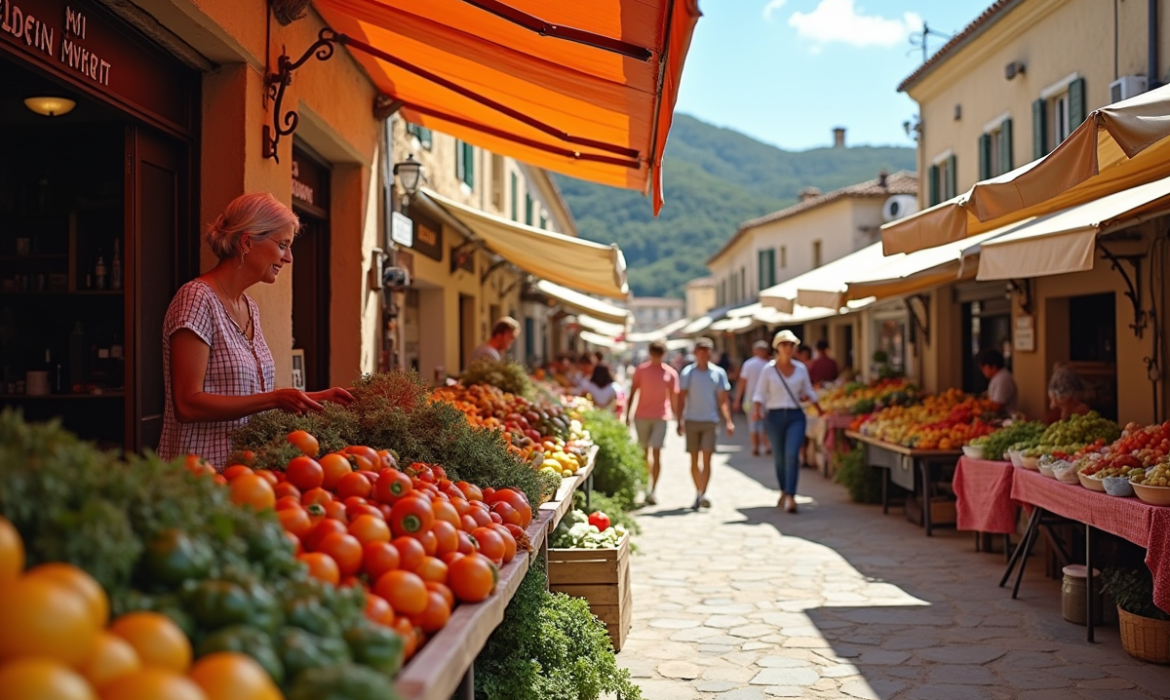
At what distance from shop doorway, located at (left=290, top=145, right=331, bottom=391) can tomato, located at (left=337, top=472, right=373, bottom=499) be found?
462cm

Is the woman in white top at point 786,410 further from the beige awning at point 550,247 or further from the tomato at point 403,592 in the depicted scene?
the tomato at point 403,592

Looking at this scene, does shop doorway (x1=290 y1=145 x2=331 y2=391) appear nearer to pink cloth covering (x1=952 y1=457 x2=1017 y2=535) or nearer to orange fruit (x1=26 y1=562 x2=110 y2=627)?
pink cloth covering (x1=952 y1=457 x2=1017 y2=535)

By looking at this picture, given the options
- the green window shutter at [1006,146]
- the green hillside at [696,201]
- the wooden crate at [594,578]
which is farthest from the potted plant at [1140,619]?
the green hillside at [696,201]

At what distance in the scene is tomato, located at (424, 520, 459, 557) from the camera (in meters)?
2.80

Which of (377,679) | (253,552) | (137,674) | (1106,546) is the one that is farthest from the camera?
(1106,546)

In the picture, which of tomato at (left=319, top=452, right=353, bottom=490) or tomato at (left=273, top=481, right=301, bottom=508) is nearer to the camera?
tomato at (left=273, top=481, right=301, bottom=508)

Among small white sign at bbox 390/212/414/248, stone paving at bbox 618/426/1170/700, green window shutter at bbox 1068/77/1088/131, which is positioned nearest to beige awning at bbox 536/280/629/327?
stone paving at bbox 618/426/1170/700

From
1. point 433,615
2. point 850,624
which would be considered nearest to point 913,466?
point 850,624

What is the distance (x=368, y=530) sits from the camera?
8.38 ft

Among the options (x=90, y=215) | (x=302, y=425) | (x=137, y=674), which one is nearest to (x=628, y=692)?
(x=302, y=425)

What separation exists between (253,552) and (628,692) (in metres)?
3.16

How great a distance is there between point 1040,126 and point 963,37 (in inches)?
109

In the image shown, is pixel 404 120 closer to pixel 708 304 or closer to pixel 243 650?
pixel 243 650

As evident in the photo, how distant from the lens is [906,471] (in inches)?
401
